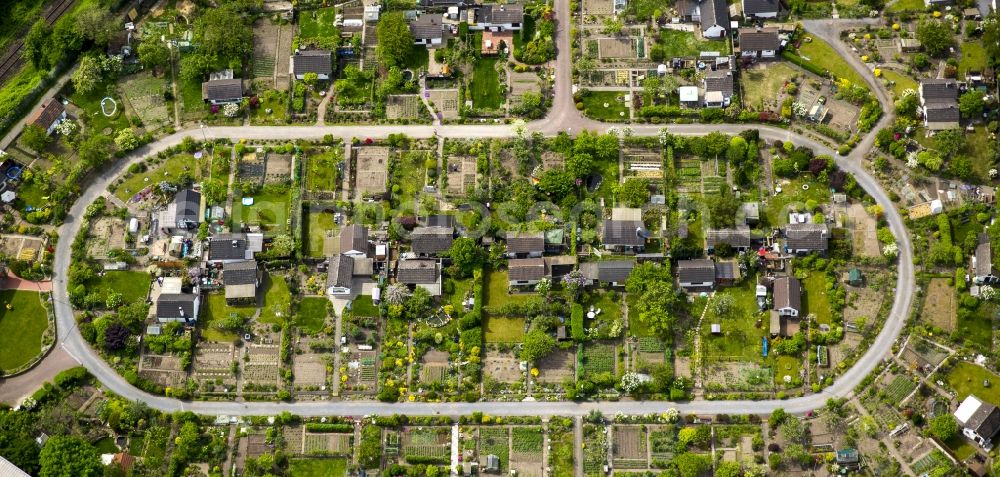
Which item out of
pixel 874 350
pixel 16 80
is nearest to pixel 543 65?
pixel 874 350

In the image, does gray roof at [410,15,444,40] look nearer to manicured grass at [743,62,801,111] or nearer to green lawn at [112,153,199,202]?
green lawn at [112,153,199,202]

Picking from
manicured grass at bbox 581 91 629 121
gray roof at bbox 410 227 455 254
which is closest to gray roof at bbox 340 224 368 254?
gray roof at bbox 410 227 455 254

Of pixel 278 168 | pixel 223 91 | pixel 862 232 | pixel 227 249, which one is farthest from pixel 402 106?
pixel 862 232

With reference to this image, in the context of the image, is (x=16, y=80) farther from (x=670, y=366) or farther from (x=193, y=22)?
(x=670, y=366)

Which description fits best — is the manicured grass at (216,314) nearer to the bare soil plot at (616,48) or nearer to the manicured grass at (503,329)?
the manicured grass at (503,329)

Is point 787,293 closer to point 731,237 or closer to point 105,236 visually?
point 731,237
